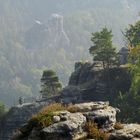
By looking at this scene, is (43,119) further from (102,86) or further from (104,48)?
(102,86)

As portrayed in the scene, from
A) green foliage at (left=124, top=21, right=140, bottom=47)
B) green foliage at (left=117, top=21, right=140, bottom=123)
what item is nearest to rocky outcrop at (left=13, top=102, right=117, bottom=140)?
green foliage at (left=117, top=21, right=140, bottom=123)

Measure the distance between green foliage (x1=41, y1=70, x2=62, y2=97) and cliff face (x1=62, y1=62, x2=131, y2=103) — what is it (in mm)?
13636

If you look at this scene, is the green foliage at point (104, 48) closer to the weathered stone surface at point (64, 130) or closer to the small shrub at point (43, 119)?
the small shrub at point (43, 119)

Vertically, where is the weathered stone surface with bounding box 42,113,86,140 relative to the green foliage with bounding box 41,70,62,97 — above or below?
below

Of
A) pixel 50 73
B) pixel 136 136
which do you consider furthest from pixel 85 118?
pixel 50 73

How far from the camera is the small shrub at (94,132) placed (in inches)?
1022

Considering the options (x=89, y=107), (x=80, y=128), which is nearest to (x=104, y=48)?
(x=89, y=107)

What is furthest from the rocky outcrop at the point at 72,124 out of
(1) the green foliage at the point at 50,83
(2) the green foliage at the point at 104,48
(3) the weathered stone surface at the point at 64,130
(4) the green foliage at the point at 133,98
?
(1) the green foliage at the point at 50,83

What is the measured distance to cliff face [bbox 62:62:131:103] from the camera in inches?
4112

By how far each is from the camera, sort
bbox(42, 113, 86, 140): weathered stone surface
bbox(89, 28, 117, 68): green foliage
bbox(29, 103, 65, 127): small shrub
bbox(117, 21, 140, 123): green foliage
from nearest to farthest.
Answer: bbox(42, 113, 86, 140): weathered stone surface → bbox(29, 103, 65, 127): small shrub → bbox(117, 21, 140, 123): green foliage → bbox(89, 28, 117, 68): green foliage

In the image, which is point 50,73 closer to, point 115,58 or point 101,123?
point 115,58

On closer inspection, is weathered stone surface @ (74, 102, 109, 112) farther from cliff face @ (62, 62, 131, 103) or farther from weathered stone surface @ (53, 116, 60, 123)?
cliff face @ (62, 62, 131, 103)

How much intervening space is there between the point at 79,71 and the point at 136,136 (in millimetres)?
93520

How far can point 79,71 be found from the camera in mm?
119250
